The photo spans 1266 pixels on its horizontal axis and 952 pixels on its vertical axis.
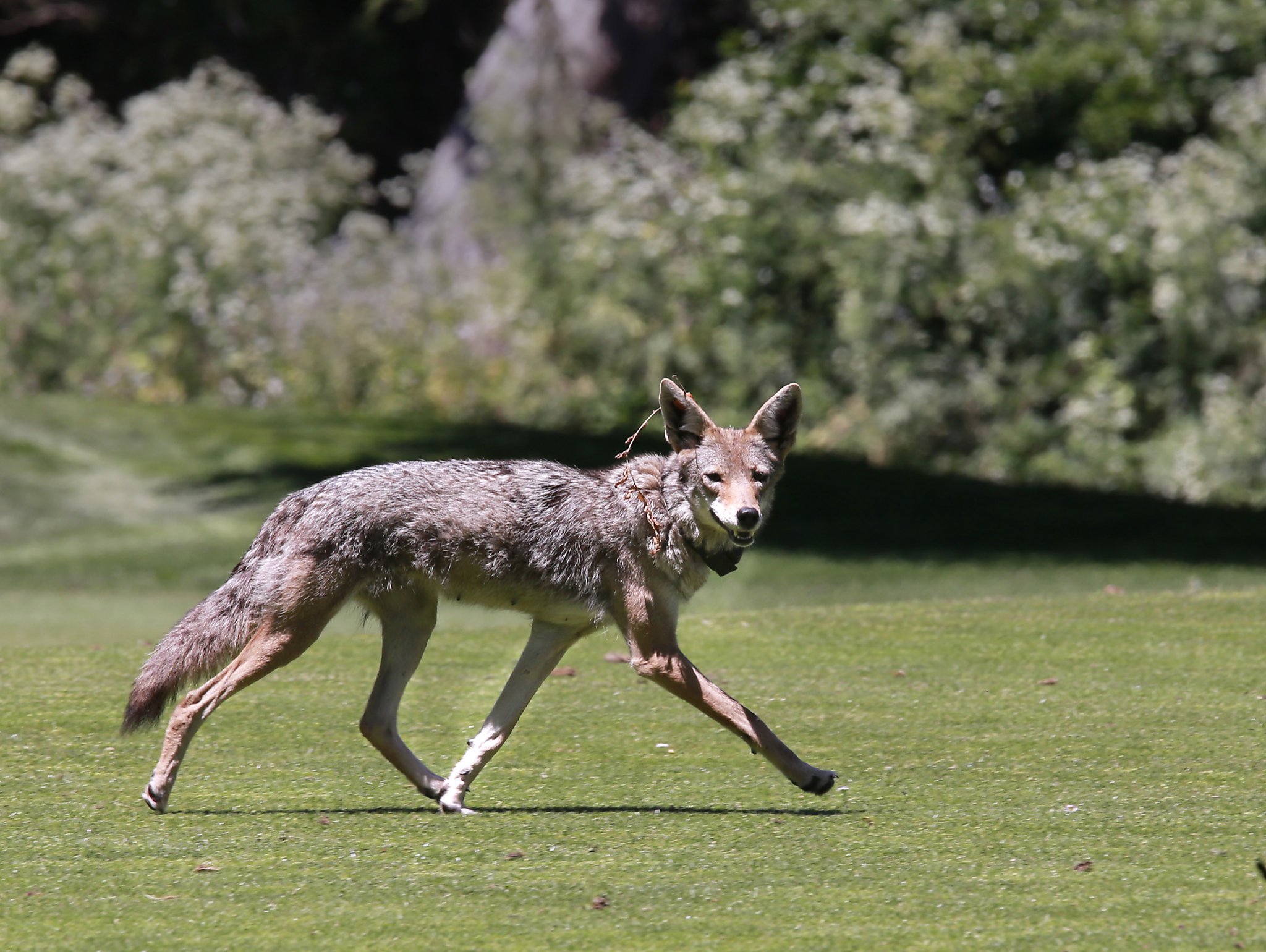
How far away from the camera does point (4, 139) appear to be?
24.1 metres

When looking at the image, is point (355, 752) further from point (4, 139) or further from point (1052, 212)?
point (4, 139)

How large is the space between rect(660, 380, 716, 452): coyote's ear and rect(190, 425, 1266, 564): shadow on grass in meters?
6.29

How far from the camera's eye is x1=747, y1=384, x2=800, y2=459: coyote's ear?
6.11 m

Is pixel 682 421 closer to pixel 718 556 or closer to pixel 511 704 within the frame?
pixel 718 556

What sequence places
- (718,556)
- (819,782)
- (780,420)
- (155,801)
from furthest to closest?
(780,420) → (718,556) → (819,782) → (155,801)

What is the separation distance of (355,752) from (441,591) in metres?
1.12

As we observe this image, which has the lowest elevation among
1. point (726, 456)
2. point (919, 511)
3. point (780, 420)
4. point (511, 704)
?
point (919, 511)

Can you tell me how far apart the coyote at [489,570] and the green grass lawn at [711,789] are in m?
0.32

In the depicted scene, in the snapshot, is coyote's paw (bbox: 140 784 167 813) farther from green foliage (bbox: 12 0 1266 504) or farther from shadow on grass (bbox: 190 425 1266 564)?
green foliage (bbox: 12 0 1266 504)

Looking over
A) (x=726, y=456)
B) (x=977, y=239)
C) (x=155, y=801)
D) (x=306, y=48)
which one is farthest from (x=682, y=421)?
(x=306, y=48)

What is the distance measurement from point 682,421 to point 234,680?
180 centimetres

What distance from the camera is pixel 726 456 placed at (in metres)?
5.97

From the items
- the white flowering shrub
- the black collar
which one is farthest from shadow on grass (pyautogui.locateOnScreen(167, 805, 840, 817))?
the white flowering shrub

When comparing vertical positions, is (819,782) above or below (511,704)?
below
